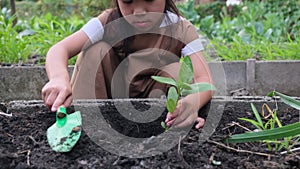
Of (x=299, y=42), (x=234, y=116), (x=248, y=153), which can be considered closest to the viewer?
(x=248, y=153)

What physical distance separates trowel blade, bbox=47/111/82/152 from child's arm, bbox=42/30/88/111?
0.11 metres

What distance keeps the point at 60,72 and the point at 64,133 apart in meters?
0.39

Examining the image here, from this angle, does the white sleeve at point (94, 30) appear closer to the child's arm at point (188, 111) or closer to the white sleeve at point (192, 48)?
the white sleeve at point (192, 48)

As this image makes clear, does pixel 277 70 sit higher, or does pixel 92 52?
pixel 92 52

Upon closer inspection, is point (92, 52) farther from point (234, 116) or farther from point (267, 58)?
point (267, 58)

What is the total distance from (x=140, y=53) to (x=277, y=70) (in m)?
1.15

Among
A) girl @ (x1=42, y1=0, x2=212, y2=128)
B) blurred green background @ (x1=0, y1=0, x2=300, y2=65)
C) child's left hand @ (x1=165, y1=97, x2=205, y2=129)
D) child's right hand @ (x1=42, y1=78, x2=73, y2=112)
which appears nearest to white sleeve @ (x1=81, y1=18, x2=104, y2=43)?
girl @ (x1=42, y1=0, x2=212, y2=128)

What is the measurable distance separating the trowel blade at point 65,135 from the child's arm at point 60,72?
0.11m

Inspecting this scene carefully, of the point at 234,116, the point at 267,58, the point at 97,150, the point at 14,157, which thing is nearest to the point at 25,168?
the point at 14,157

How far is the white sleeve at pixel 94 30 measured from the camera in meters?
1.89

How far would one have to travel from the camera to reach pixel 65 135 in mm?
1102

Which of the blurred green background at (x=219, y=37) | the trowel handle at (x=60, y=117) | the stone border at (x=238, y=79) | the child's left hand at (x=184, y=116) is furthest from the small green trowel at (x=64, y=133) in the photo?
the blurred green background at (x=219, y=37)

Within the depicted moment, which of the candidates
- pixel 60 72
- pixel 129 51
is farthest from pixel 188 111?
pixel 129 51

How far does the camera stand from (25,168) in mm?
977
